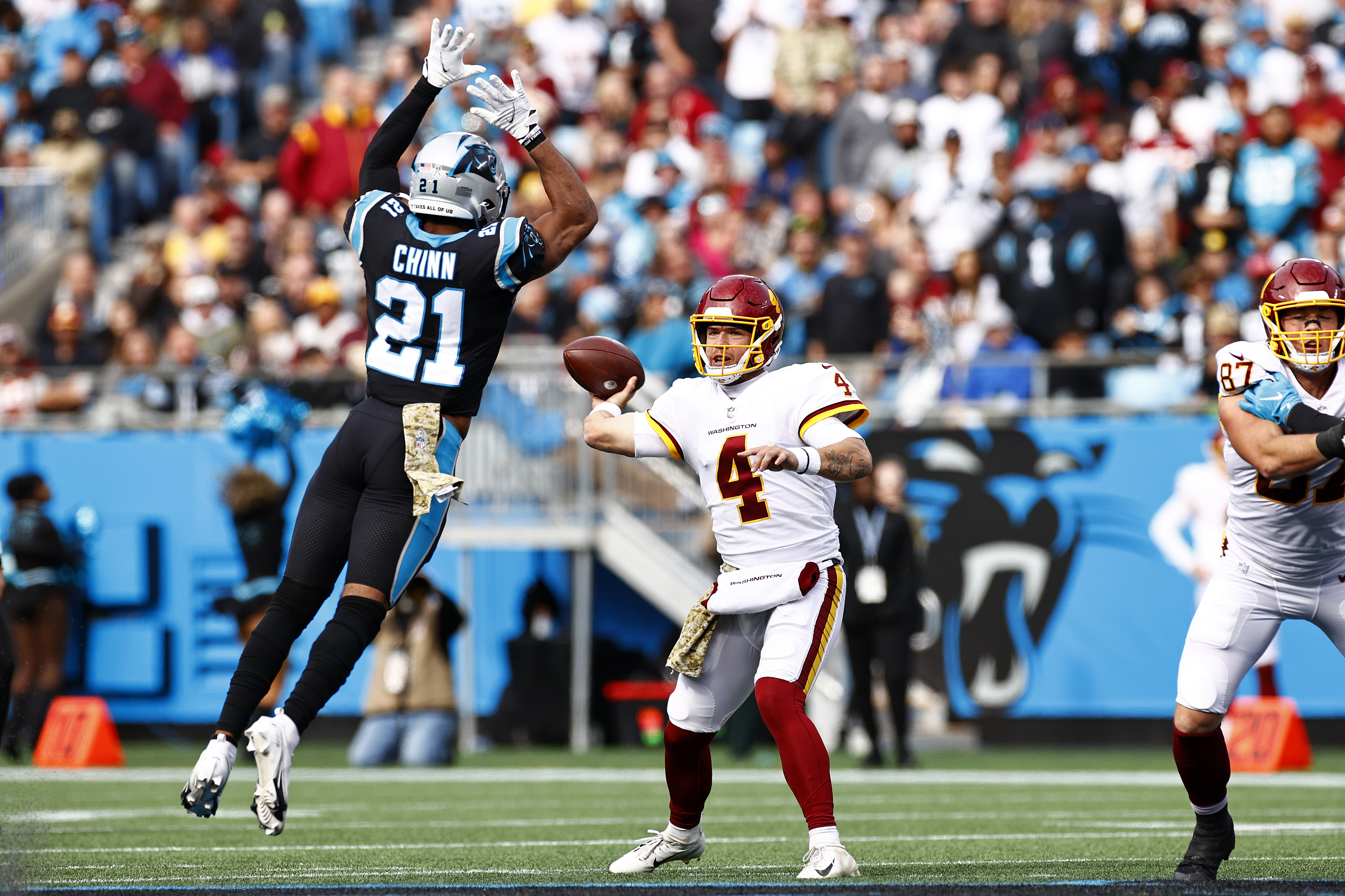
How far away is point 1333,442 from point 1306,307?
572 mm

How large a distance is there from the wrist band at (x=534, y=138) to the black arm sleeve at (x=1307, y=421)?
2.62 m

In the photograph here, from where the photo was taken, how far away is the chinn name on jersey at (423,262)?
612 centimetres

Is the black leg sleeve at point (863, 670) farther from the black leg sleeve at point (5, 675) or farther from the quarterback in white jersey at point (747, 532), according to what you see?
the black leg sleeve at point (5, 675)

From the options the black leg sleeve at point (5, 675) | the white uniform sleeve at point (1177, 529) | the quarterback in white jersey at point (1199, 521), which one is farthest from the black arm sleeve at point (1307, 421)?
the white uniform sleeve at point (1177, 529)

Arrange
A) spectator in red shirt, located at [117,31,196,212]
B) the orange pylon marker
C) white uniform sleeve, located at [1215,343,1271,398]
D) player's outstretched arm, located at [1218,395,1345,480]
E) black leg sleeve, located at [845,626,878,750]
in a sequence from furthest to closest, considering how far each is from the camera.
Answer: spectator in red shirt, located at [117,31,196,212]
the orange pylon marker
black leg sleeve, located at [845,626,878,750]
white uniform sleeve, located at [1215,343,1271,398]
player's outstretched arm, located at [1218,395,1345,480]

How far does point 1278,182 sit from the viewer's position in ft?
45.4

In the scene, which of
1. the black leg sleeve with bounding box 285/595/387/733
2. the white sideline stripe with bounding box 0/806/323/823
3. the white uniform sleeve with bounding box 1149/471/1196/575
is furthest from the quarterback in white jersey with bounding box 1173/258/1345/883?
the white uniform sleeve with bounding box 1149/471/1196/575

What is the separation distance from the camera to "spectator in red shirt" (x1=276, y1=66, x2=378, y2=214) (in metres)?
16.4

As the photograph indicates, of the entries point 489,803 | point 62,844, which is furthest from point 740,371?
point 489,803

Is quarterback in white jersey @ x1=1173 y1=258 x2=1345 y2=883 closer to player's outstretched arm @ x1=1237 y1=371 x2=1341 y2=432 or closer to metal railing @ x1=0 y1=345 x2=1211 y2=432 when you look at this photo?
player's outstretched arm @ x1=1237 y1=371 x2=1341 y2=432

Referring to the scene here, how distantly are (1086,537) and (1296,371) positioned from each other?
7.12 meters

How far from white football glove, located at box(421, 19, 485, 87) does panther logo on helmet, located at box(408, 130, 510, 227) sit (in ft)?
0.74

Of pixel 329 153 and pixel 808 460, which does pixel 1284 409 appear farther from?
pixel 329 153

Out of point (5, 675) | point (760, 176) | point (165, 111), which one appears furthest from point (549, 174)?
point (165, 111)
